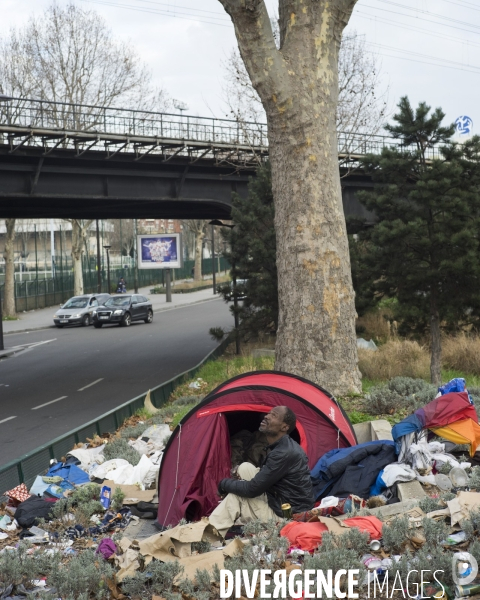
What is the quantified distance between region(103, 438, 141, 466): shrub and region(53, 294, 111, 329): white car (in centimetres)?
3215

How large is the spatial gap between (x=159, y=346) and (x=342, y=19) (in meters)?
21.6

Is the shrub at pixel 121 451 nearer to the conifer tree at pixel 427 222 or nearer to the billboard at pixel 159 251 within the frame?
the conifer tree at pixel 427 222

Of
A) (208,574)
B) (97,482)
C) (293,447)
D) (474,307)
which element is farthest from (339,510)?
(474,307)

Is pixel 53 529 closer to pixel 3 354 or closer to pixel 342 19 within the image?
pixel 342 19

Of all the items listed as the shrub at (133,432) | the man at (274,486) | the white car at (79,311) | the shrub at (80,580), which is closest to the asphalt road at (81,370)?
the white car at (79,311)

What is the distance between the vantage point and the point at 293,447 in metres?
7.20

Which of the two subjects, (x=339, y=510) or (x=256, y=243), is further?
(x=256, y=243)

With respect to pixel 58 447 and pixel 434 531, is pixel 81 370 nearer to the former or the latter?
pixel 58 447

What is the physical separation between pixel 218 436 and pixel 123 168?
59.3 ft

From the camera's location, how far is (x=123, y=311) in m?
42.7

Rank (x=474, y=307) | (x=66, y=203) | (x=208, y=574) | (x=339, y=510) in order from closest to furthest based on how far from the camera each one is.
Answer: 1. (x=208, y=574)
2. (x=339, y=510)
3. (x=474, y=307)
4. (x=66, y=203)

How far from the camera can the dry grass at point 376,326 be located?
1001 inches

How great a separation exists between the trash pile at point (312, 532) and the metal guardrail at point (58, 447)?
17.3 inches

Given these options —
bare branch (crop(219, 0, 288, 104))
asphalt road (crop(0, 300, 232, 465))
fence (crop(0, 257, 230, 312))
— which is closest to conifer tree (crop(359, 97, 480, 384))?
bare branch (crop(219, 0, 288, 104))
